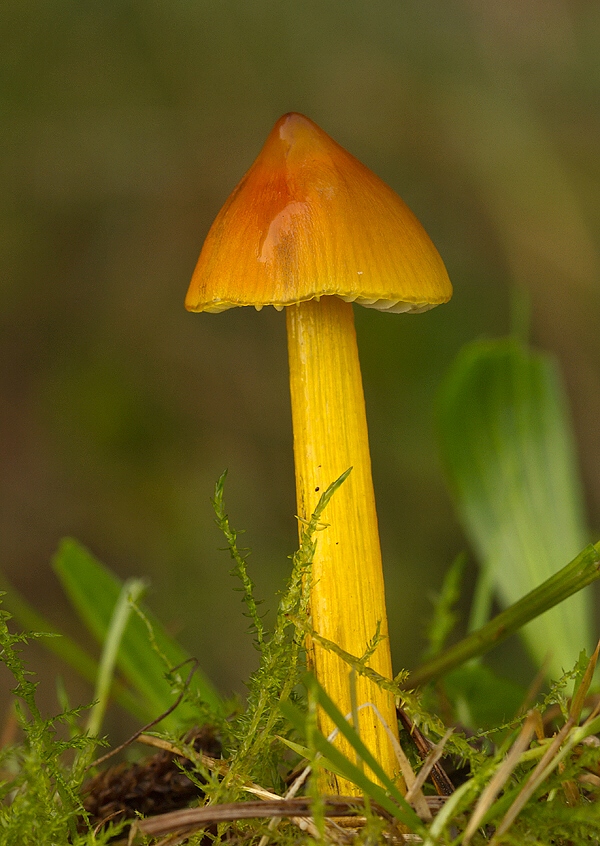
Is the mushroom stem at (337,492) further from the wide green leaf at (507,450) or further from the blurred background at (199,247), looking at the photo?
the blurred background at (199,247)

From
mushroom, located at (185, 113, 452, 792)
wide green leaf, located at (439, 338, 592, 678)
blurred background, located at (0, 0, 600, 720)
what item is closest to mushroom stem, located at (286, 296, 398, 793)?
mushroom, located at (185, 113, 452, 792)

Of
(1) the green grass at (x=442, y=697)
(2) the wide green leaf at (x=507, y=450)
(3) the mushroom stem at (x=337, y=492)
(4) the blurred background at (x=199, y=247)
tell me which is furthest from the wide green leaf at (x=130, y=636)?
(4) the blurred background at (x=199, y=247)

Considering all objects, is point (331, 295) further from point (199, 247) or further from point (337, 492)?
point (199, 247)

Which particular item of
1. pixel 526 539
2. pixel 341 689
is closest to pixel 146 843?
pixel 341 689

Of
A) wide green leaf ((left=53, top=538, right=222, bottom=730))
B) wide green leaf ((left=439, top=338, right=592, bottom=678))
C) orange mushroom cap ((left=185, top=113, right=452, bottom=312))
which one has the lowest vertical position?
wide green leaf ((left=53, top=538, right=222, bottom=730))

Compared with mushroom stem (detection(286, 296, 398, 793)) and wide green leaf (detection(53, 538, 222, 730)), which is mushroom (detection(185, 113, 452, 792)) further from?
wide green leaf (detection(53, 538, 222, 730))

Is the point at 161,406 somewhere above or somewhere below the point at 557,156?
below

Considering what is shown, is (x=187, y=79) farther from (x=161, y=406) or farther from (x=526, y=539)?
(x=526, y=539)
